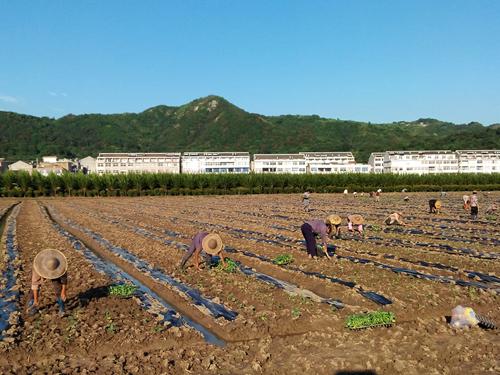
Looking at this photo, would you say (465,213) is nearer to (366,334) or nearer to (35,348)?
(366,334)

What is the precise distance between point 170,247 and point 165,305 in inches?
304

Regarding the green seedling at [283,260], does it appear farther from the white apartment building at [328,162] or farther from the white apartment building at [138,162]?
the white apartment building at [328,162]

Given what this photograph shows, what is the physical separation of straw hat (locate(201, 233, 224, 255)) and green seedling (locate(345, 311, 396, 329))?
16.6ft

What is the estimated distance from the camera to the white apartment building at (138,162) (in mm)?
123188

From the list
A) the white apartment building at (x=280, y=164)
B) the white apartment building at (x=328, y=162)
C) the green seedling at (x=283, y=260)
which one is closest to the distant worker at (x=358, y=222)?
the green seedling at (x=283, y=260)

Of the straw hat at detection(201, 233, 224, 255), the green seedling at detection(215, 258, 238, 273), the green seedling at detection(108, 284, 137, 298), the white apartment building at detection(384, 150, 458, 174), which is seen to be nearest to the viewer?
the green seedling at detection(108, 284, 137, 298)

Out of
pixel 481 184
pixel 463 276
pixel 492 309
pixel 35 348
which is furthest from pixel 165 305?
pixel 481 184

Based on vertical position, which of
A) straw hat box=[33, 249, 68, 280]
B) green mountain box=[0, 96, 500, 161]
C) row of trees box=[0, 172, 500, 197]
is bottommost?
row of trees box=[0, 172, 500, 197]

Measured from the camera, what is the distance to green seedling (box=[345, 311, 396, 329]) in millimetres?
8727

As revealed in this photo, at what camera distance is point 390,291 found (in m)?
11.1

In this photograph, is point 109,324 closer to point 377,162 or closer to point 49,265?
point 49,265

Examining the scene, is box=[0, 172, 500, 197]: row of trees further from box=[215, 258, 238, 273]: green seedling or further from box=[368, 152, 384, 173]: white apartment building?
box=[368, 152, 384, 173]: white apartment building

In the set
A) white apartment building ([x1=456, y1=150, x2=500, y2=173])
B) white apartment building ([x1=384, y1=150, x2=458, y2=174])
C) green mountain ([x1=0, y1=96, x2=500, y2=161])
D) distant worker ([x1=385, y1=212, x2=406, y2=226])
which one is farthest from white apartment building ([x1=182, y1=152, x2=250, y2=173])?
distant worker ([x1=385, y1=212, x2=406, y2=226])

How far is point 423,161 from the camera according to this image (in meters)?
127
